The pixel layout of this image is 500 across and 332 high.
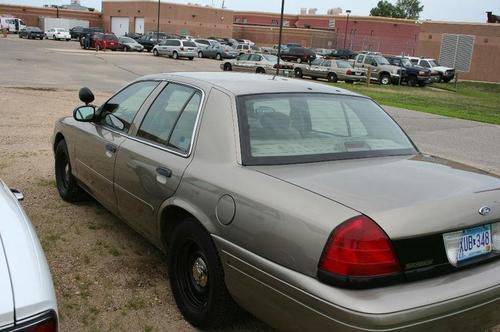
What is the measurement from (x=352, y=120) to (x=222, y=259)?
1.45 metres

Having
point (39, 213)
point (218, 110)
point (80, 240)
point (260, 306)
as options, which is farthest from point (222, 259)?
point (39, 213)

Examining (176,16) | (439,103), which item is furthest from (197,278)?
(176,16)

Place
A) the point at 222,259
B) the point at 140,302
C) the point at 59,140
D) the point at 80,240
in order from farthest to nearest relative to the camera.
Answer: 1. the point at 59,140
2. the point at 80,240
3. the point at 140,302
4. the point at 222,259

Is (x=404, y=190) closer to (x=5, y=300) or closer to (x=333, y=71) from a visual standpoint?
(x=5, y=300)

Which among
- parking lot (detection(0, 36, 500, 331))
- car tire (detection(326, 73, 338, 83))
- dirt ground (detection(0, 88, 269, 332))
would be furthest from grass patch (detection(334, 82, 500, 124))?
dirt ground (detection(0, 88, 269, 332))

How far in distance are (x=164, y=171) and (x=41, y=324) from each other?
6.02 ft

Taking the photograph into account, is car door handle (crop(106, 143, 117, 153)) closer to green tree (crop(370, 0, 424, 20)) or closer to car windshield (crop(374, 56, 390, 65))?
car windshield (crop(374, 56, 390, 65))

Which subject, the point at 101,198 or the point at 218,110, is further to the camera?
the point at 101,198

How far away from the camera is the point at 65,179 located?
5668 mm

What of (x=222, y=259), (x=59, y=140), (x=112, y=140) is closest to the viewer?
(x=222, y=259)

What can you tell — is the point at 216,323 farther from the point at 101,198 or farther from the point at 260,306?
the point at 101,198

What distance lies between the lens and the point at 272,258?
2.63 meters

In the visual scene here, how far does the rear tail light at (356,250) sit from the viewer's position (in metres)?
2.42

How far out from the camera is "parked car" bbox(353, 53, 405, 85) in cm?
3375
